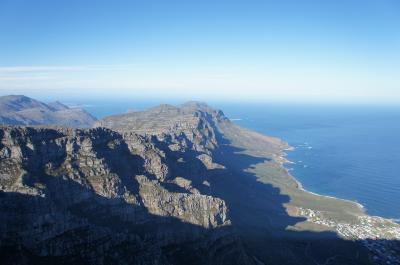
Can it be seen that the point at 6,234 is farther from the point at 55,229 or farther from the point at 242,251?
the point at 242,251

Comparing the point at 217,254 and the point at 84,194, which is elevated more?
the point at 84,194

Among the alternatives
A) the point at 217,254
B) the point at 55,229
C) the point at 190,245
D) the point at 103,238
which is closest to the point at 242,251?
the point at 217,254

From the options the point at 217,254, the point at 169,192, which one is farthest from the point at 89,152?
the point at 217,254

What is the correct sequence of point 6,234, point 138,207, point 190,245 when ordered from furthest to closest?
point 138,207 → point 190,245 → point 6,234

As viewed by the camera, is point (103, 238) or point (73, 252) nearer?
point (73, 252)

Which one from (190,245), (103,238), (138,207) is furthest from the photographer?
(138,207)

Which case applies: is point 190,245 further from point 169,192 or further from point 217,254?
point 169,192

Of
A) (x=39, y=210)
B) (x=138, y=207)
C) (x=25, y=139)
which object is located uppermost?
(x=25, y=139)

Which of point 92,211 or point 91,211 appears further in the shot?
point 92,211
